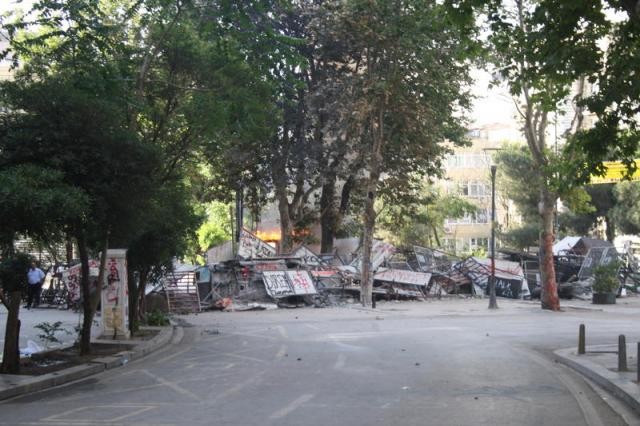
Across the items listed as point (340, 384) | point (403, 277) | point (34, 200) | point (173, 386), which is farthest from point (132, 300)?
point (403, 277)

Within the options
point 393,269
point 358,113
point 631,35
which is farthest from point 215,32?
point 393,269

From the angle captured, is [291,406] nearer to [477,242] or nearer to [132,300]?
[132,300]

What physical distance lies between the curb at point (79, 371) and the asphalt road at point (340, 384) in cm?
30

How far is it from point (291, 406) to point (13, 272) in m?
5.70

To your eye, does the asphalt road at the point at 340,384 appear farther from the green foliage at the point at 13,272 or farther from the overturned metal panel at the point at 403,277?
the overturned metal panel at the point at 403,277

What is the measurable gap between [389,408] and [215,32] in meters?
9.33

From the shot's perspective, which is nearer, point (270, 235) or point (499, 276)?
point (499, 276)

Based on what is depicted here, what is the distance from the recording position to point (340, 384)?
10656 millimetres

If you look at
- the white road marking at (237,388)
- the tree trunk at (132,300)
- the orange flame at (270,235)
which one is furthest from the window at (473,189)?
the white road marking at (237,388)

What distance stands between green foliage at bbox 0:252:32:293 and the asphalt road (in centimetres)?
201

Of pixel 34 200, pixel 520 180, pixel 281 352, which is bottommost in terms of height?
pixel 281 352

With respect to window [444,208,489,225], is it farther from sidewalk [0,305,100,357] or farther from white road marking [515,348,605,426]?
white road marking [515,348,605,426]

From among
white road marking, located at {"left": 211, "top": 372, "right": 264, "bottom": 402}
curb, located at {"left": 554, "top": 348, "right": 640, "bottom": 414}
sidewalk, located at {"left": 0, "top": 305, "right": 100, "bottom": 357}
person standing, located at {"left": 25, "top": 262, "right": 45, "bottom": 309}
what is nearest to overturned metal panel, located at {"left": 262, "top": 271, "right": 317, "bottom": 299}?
sidewalk, located at {"left": 0, "top": 305, "right": 100, "bottom": 357}

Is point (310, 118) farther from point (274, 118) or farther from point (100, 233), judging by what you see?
point (100, 233)
